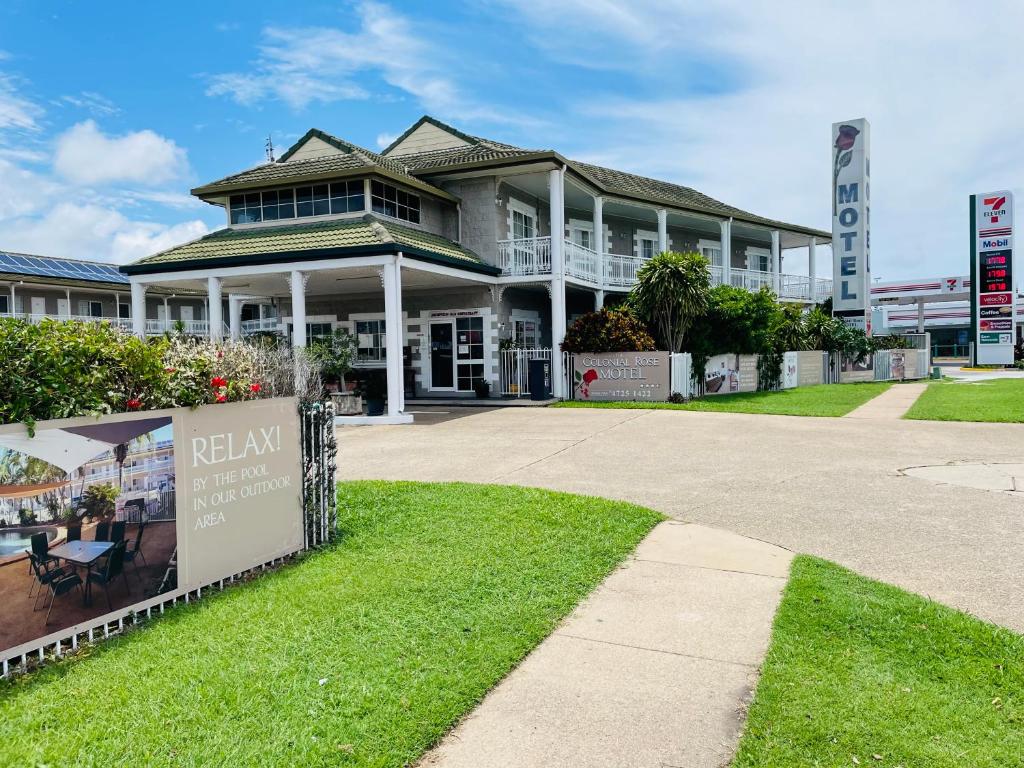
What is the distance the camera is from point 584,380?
2067 centimetres

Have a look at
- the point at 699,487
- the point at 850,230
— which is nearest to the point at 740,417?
the point at 699,487

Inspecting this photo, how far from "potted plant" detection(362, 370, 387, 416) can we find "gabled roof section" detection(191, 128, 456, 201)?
531cm

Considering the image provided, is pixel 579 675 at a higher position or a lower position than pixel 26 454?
lower

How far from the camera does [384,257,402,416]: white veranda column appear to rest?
1634 cm

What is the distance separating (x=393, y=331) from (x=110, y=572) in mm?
12097

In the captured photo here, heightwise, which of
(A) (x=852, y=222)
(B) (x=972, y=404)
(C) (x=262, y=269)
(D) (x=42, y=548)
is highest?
(A) (x=852, y=222)

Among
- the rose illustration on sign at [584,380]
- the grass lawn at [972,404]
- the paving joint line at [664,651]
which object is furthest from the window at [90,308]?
the paving joint line at [664,651]

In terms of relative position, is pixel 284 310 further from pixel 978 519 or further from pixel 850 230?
pixel 850 230

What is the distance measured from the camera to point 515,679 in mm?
3986

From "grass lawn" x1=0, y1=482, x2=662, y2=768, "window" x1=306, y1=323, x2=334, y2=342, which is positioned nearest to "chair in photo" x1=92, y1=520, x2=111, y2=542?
"grass lawn" x1=0, y1=482, x2=662, y2=768

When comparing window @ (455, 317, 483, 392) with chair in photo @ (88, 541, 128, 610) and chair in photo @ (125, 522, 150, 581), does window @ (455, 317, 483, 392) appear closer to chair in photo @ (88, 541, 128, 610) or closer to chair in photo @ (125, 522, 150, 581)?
chair in photo @ (125, 522, 150, 581)

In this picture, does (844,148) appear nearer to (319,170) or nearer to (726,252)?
(726,252)

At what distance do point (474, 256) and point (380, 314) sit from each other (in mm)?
3839

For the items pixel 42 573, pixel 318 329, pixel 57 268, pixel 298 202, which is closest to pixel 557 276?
pixel 298 202
